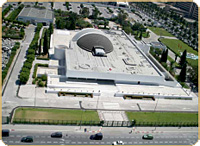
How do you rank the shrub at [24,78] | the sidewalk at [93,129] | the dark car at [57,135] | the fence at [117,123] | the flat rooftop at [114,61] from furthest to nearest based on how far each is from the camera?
the flat rooftop at [114,61]
the shrub at [24,78]
the fence at [117,123]
the sidewalk at [93,129]
the dark car at [57,135]

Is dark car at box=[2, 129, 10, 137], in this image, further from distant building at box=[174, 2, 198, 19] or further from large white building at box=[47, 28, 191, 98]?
distant building at box=[174, 2, 198, 19]

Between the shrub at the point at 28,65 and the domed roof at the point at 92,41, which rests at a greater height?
the domed roof at the point at 92,41

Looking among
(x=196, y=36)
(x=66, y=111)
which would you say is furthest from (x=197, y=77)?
(x=196, y=36)

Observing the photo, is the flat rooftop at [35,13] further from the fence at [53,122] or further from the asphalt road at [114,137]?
the asphalt road at [114,137]

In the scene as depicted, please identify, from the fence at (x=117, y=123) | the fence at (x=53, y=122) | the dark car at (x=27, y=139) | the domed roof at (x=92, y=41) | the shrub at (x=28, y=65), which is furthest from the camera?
the domed roof at (x=92, y=41)

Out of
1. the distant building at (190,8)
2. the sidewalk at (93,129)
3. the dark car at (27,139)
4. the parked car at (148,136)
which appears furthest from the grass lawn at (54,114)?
the distant building at (190,8)

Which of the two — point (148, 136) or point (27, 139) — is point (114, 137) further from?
point (27, 139)

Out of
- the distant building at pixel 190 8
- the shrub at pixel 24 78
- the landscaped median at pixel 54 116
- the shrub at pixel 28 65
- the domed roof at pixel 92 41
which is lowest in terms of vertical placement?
the landscaped median at pixel 54 116

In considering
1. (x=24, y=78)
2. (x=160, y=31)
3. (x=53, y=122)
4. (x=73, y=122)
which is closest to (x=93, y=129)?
(x=73, y=122)
